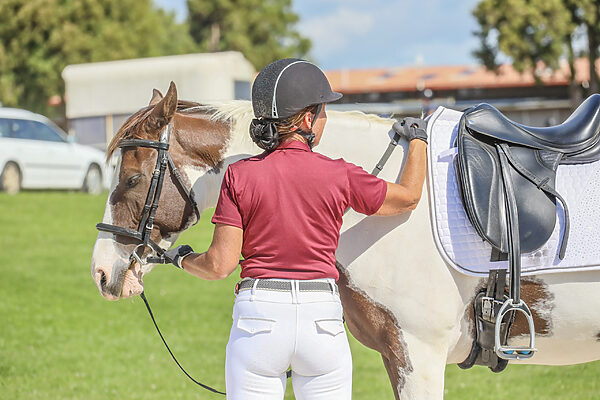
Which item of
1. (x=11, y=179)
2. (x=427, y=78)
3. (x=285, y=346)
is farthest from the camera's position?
(x=427, y=78)

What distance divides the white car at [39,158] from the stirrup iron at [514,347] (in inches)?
519

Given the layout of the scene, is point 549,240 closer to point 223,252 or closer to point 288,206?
point 288,206

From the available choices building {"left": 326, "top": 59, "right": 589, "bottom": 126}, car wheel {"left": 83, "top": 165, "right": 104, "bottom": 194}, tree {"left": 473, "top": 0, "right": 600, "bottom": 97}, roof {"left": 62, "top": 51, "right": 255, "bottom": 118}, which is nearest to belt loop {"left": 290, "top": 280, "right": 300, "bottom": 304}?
car wheel {"left": 83, "top": 165, "right": 104, "bottom": 194}

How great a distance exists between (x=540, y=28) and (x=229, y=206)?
22.9 m

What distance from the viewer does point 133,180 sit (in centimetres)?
307

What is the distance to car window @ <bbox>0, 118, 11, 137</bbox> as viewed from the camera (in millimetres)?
15500

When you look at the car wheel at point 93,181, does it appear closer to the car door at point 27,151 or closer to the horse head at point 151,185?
the car door at point 27,151

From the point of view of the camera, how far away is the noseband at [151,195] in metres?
3.04

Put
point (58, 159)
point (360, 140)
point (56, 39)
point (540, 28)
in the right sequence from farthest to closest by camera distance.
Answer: point (56, 39), point (540, 28), point (58, 159), point (360, 140)

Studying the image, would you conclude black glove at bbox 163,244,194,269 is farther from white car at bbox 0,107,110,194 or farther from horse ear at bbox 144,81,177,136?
white car at bbox 0,107,110,194

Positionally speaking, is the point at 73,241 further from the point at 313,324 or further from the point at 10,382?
the point at 313,324

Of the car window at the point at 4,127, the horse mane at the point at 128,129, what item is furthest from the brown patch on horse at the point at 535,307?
the car window at the point at 4,127

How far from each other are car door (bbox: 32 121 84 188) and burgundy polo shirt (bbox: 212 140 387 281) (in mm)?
14296

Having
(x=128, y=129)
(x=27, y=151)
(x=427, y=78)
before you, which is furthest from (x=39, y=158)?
(x=427, y=78)
